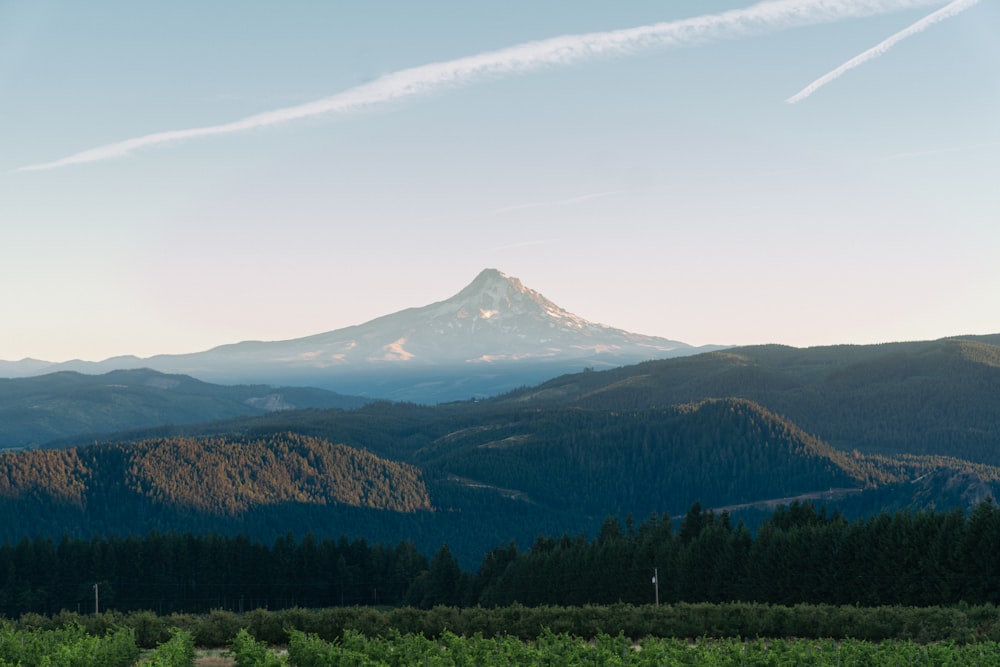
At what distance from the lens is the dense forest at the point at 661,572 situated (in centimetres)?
11519

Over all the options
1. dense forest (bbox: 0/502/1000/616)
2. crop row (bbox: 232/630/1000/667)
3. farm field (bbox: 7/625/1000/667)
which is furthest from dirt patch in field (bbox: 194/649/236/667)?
dense forest (bbox: 0/502/1000/616)

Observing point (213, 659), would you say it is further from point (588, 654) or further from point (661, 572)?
point (661, 572)

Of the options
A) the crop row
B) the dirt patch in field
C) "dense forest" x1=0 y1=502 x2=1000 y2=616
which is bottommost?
"dense forest" x1=0 y1=502 x2=1000 y2=616

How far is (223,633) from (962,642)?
54305 mm

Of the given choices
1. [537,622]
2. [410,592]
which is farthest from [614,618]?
[410,592]

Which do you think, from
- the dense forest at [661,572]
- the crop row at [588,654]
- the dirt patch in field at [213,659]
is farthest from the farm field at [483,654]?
the dense forest at [661,572]

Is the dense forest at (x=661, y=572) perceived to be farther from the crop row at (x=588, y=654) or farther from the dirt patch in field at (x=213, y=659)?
the dirt patch in field at (x=213, y=659)

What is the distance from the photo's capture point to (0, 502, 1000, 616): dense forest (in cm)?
11519

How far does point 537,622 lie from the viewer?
292 ft

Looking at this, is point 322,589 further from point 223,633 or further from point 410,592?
point 223,633

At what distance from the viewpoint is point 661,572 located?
143125mm

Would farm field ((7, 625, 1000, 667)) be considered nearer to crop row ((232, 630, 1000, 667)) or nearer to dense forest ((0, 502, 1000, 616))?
crop row ((232, 630, 1000, 667))

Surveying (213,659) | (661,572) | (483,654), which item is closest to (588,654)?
(483,654)

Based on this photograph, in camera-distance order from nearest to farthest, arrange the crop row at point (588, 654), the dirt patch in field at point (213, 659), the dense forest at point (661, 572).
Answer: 1. the crop row at point (588, 654)
2. the dirt patch in field at point (213, 659)
3. the dense forest at point (661, 572)
